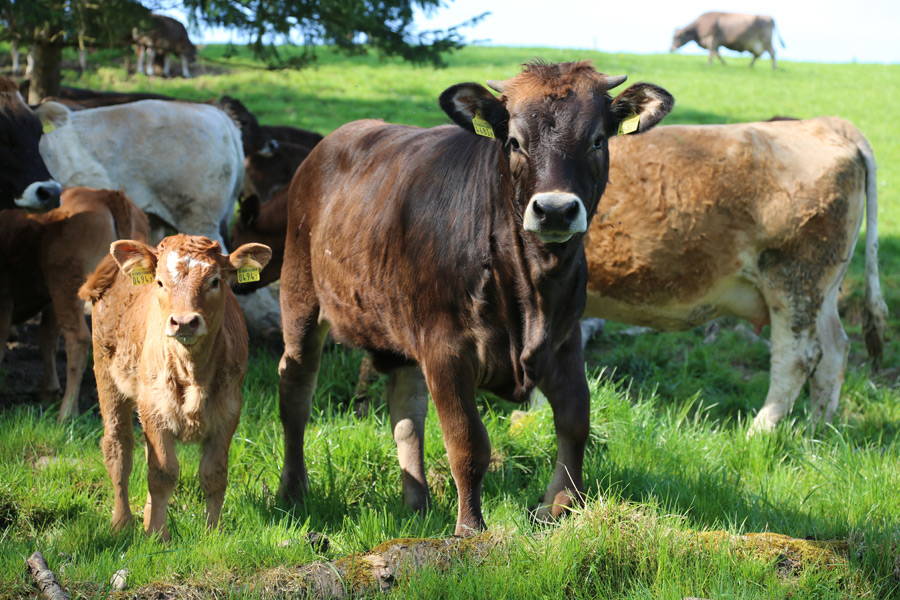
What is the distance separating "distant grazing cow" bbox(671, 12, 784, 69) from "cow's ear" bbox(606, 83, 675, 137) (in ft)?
125

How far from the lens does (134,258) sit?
5121 mm

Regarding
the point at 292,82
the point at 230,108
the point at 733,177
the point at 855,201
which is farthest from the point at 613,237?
the point at 292,82

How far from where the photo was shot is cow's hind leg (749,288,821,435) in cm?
803

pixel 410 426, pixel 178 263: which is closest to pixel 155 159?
pixel 410 426

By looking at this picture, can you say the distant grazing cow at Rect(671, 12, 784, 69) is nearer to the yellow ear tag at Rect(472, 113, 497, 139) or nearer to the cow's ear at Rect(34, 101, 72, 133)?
the cow's ear at Rect(34, 101, 72, 133)

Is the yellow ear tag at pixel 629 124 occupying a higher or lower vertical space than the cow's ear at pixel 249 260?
higher

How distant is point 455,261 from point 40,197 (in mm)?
4156

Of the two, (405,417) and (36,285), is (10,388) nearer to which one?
(36,285)

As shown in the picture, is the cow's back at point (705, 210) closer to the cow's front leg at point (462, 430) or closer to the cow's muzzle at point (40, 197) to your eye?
the cow's front leg at point (462, 430)

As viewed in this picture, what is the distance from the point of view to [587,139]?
4773mm

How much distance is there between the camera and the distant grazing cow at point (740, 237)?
7.96 metres

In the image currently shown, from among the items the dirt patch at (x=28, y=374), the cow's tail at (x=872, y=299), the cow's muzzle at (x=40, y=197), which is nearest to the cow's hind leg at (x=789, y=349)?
the cow's tail at (x=872, y=299)

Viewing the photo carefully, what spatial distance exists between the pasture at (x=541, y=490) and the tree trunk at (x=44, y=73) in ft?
13.6

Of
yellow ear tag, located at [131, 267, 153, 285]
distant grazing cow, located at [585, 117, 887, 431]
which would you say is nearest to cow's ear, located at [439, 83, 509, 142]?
yellow ear tag, located at [131, 267, 153, 285]
